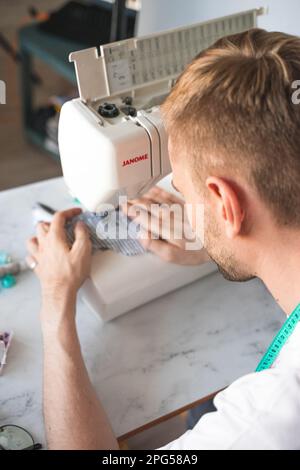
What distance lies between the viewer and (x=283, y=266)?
1078mm

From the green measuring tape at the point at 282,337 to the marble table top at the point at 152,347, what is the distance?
19cm

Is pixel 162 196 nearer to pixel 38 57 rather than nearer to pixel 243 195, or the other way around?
pixel 243 195

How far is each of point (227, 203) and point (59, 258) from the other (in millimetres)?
570

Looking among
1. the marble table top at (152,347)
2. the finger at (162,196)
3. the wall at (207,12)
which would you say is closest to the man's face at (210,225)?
the marble table top at (152,347)

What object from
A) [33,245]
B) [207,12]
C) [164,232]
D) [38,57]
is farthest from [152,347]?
[38,57]

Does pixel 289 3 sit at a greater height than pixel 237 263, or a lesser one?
greater

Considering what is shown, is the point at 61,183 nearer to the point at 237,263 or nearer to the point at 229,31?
the point at 229,31

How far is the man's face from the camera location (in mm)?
1065

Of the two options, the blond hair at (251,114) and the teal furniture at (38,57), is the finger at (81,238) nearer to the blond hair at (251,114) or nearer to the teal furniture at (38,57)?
the blond hair at (251,114)

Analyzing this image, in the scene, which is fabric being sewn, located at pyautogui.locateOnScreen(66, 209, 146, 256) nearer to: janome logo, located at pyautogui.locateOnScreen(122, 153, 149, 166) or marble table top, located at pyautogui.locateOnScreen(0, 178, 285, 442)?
marble table top, located at pyautogui.locateOnScreen(0, 178, 285, 442)

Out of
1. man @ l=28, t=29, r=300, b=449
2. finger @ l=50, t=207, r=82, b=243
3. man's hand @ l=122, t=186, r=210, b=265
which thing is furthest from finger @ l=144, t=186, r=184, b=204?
man @ l=28, t=29, r=300, b=449
